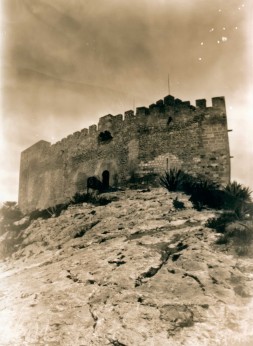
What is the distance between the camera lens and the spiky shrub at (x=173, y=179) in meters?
13.0

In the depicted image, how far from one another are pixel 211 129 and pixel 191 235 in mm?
6416

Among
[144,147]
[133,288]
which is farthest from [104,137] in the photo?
[133,288]

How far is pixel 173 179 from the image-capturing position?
1307 centimetres

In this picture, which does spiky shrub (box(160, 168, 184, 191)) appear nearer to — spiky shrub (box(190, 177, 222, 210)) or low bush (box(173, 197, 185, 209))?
spiky shrub (box(190, 177, 222, 210))

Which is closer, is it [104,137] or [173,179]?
[173,179]

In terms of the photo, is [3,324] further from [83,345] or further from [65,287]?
[83,345]

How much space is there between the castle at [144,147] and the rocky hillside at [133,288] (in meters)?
3.33

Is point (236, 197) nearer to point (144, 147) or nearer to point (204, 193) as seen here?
point (204, 193)

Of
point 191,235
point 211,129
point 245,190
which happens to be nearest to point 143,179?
point 211,129

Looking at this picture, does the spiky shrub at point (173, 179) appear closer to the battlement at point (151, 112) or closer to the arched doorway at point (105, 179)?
the battlement at point (151, 112)

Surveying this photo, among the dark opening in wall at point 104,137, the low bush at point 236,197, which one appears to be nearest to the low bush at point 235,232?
the low bush at point 236,197

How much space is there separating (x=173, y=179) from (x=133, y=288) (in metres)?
7.06

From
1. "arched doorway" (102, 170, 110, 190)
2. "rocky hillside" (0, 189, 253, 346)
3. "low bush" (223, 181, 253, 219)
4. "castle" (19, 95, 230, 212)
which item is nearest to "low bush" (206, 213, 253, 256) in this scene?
"rocky hillside" (0, 189, 253, 346)

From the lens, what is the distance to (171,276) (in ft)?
22.6
